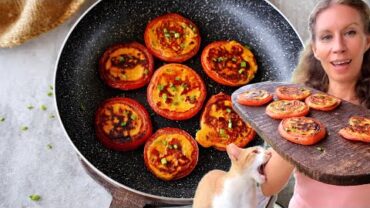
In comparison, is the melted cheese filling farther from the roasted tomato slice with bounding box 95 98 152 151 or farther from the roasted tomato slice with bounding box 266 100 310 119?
the roasted tomato slice with bounding box 266 100 310 119

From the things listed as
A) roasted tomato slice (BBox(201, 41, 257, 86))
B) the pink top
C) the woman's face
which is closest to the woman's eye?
the woman's face

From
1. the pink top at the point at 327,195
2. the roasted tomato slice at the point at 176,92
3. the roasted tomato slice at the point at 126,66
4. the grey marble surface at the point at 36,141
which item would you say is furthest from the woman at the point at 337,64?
the grey marble surface at the point at 36,141

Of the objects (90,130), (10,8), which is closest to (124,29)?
(90,130)

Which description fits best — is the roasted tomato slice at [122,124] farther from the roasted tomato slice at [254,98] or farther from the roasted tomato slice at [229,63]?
the roasted tomato slice at [254,98]

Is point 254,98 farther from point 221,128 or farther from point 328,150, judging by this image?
point 221,128

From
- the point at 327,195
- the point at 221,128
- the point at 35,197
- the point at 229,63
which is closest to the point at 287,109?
the point at 327,195

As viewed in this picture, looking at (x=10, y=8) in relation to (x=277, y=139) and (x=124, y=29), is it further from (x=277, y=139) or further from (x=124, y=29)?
(x=277, y=139)

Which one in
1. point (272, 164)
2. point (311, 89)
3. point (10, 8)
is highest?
point (311, 89)
